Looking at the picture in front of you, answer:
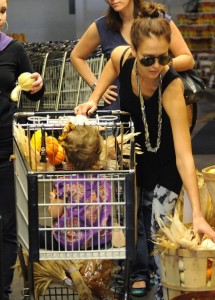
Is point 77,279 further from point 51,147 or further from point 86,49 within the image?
point 86,49

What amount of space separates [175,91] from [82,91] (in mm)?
3448

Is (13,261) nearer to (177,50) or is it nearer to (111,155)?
(111,155)

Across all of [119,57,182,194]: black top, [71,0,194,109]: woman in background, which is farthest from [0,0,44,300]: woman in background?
[71,0,194,109]: woman in background

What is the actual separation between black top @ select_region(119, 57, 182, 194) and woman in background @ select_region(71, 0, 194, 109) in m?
0.49

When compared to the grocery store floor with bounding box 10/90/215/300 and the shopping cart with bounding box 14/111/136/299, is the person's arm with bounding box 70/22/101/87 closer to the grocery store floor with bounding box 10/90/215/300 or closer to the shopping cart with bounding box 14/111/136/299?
the shopping cart with bounding box 14/111/136/299

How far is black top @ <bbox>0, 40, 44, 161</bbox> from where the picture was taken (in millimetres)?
5613

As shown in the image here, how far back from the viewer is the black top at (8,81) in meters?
5.61

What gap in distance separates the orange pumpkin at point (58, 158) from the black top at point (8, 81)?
51 cm

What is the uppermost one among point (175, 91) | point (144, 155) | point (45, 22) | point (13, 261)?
point (45, 22)

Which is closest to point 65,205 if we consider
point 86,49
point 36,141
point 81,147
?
point 81,147

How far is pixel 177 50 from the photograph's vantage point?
229 inches

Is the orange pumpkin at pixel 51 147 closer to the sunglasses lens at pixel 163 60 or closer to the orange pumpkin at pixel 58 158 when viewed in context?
the orange pumpkin at pixel 58 158

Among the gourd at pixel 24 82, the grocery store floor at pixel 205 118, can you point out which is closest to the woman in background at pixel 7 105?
the gourd at pixel 24 82

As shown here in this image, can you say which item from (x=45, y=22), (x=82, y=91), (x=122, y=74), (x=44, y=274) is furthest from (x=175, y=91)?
(x=45, y=22)
